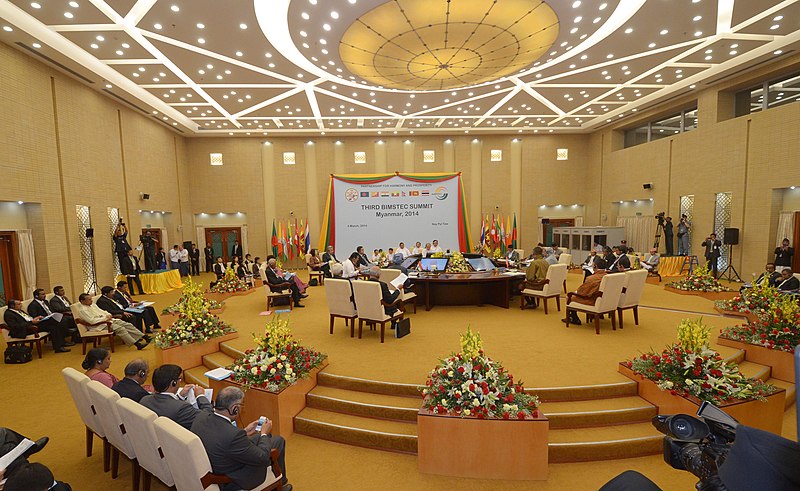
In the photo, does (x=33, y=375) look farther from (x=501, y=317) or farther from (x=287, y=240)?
(x=287, y=240)

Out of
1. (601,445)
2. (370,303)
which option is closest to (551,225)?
(370,303)

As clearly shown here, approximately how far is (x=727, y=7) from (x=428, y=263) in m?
7.86

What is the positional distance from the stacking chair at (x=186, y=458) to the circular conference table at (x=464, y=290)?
225 inches

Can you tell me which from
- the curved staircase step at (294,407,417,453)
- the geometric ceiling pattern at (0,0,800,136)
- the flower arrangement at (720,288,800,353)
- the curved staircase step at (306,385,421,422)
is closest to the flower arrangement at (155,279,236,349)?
the curved staircase step at (306,385,421,422)

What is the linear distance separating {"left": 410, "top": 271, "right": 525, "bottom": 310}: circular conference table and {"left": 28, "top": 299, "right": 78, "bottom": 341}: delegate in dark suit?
251 inches

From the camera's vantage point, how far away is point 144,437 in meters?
2.55

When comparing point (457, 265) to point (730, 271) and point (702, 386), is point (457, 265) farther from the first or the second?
point (730, 271)

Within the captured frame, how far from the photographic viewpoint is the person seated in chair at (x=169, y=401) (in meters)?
2.67

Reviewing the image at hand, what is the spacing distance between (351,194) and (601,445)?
13.9m

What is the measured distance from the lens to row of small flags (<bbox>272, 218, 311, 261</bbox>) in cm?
1627

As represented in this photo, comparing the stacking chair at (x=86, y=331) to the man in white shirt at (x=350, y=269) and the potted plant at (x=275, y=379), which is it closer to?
the potted plant at (x=275, y=379)

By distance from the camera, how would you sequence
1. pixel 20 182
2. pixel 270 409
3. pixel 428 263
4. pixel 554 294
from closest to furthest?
pixel 270 409 → pixel 554 294 → pixel 20 182 → pixel 428 263

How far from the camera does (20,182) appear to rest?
8039mm

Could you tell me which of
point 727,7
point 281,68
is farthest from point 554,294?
point 281,68
